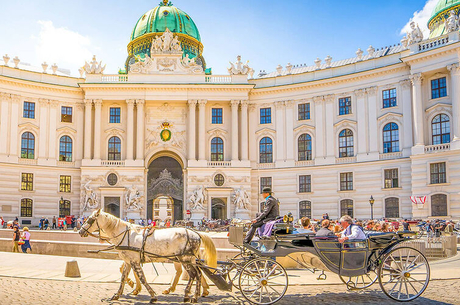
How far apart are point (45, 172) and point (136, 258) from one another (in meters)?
41.6

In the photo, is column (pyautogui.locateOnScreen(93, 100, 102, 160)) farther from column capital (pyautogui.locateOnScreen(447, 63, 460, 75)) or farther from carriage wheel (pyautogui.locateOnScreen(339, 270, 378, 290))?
carriage wheel (pyautogui.locateOnScreen(339, 270, 378, 290))

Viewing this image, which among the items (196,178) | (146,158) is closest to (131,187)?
(146,158)

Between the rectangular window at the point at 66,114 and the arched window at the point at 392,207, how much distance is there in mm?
34047

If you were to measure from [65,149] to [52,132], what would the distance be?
225cm

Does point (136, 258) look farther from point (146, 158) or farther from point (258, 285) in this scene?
point (146, 158)

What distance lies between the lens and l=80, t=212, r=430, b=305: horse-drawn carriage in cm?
1228

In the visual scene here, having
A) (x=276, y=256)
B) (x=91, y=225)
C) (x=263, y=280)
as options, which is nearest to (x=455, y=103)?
(x=276, y=256)

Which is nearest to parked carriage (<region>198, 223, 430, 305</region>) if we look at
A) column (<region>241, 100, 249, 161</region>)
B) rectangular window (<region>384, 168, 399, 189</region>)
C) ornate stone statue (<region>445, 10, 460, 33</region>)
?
rectangular window (<region>384, 168, 399, 189</region>)

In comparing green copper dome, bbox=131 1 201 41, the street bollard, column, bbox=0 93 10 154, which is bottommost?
the street bollard

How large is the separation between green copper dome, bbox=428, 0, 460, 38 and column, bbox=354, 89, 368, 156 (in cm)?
956

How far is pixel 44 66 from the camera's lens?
54000 millimetres

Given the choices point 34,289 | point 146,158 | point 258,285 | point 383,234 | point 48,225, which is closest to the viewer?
point 258,285

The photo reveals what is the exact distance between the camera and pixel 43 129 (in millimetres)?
51906

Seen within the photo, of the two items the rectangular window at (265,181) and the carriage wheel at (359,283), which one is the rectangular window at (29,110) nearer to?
the rectangular window at (265,181)
